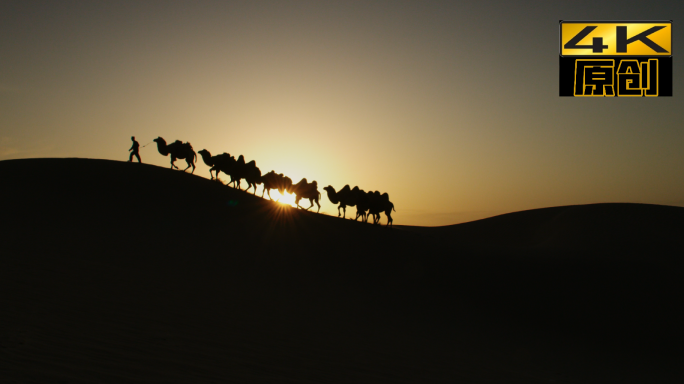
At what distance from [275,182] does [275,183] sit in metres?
0.05

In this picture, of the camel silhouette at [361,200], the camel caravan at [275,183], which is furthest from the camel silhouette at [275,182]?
the camel silhouette at [361,200]

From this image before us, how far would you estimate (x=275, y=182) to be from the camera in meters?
23.7

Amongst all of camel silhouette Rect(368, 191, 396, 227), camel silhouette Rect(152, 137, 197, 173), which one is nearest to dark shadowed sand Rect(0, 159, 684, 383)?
camel silhouette Rect(152, 137, 197, 173)

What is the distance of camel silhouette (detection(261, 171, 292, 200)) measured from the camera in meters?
23.6

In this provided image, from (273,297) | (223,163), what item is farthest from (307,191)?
(273,297)

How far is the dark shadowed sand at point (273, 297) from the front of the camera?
18.9ft

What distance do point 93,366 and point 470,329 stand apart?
32.6 feet

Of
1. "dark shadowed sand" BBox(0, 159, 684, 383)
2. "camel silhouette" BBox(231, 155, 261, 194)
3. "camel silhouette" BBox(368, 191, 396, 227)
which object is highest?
"camel silhouette" BBox(231, 155, 261, 194)

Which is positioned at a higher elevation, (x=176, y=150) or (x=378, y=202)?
(x=176, y=150)

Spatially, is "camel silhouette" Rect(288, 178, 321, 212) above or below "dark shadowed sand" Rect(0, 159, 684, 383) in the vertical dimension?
above

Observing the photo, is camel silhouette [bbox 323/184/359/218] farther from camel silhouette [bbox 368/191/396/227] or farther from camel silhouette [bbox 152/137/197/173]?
camel silhouette [bbox 152/137/197/173]

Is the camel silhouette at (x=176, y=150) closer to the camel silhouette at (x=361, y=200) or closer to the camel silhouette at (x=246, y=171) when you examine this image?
the camel silhouette at (x=246, y=171)

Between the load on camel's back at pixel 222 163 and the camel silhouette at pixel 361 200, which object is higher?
the load on camel's back at pixel 222 163

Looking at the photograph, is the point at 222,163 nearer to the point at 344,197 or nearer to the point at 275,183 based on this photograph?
the point at 275,183
